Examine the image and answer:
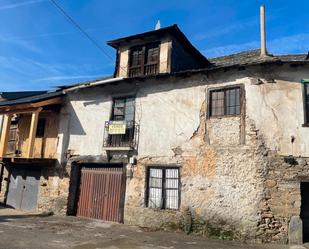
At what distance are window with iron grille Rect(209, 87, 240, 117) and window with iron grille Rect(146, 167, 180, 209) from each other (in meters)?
2.71

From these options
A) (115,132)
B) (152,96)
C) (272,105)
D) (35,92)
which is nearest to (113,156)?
(115,132)

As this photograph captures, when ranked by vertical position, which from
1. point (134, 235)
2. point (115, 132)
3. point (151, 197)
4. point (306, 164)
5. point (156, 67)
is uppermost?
point (156, 67)

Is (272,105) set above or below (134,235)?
above

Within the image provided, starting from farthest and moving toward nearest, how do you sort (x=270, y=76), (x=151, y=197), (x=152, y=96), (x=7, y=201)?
(x=7, y=201) < (x=152, y=96) < (x=151, y=197) < (x=270, y=76)

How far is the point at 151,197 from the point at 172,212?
1.10m

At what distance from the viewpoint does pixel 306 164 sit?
1052 centimetres

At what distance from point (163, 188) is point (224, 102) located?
401 centimetres

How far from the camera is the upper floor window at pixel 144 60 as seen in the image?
1441 cm

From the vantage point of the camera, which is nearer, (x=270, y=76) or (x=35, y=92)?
(x=270, y=76)

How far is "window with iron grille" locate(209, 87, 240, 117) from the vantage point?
11.7m

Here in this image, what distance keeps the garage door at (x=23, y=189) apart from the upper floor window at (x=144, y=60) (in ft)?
23.0

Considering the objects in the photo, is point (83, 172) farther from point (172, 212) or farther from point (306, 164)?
point (306, 164)

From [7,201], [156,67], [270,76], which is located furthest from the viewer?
[7,201]

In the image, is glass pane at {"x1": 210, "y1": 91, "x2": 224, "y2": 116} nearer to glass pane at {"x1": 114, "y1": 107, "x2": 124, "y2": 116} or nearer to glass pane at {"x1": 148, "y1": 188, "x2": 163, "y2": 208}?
glass pane at {"x1": 148, "y1": 188, "x2": 163, "y2": 208}
